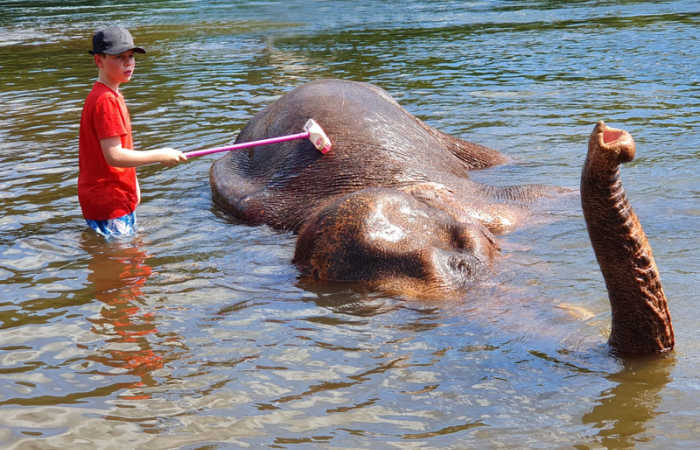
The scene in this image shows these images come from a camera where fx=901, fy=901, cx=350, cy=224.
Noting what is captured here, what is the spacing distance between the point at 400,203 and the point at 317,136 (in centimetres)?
152

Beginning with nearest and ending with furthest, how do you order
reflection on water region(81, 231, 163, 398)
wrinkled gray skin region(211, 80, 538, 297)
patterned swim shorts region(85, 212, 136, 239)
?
reflection on water region(81, 231, 163, 398) < wrinkled gray skin region(211, 80, 538, 297) < patterned swim shorts region(85, 212, 136, 239)

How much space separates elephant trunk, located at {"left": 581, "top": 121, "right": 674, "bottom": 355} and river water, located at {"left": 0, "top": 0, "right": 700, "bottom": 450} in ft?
0.45

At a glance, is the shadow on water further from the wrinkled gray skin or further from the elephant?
the wrinkled gray skin

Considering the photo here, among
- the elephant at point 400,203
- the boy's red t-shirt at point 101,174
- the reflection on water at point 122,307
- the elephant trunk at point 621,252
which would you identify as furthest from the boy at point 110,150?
the elephant trunk at point 621,252

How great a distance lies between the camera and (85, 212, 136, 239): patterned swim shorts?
6367 mm

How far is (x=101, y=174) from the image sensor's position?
6270mm

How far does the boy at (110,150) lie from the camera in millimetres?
Result: 5887

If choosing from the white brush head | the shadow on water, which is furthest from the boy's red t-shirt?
the shadow on water

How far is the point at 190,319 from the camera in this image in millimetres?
4797

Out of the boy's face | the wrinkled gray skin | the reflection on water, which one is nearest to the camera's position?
the reflection on water

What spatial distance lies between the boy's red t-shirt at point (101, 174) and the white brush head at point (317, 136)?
4.13 ft

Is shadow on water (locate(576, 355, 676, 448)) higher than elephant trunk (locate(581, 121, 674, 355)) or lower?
lower

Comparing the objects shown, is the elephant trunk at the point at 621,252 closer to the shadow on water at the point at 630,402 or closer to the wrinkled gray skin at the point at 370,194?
the shadow on water at the point at 630,402

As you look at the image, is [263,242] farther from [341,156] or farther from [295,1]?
[295,1]
